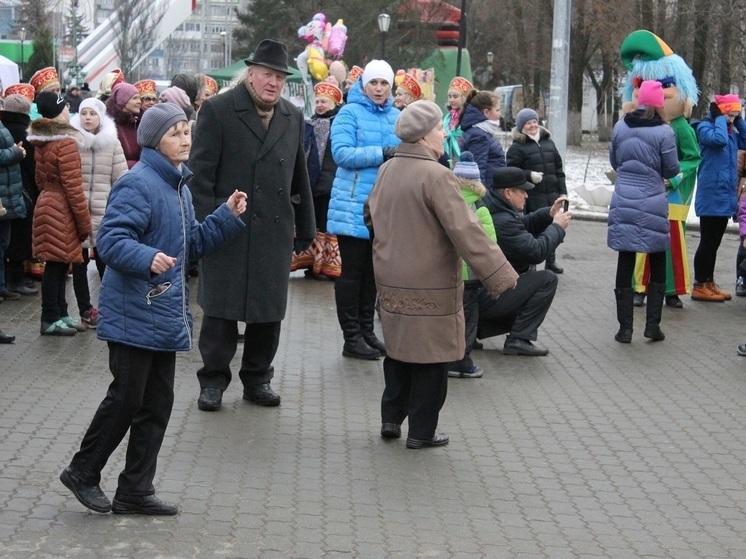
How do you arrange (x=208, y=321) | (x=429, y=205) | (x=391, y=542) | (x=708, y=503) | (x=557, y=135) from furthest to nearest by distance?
(x=557, y=135), (x=208, y=321), (x=429, y=205), (x=708, y=503), (x=391, y=542)

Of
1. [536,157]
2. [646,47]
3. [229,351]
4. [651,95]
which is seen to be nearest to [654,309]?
[651,95]

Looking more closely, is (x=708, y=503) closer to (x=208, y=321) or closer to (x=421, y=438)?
(x=421, y=438)

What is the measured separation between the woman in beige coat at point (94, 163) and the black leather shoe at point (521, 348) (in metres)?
3.13

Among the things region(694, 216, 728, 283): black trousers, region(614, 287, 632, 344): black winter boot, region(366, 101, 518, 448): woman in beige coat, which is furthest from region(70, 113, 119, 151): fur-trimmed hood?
region(694, 216, 728, 283): black trousers

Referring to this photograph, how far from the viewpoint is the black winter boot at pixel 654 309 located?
10039 mm

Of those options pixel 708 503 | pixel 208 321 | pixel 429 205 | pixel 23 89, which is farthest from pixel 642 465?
pixel 23 89

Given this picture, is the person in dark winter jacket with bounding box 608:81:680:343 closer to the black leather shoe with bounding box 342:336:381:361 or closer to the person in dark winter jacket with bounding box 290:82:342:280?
the black leather shoe with bounding box 342:336:381:361

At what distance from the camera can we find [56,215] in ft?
30.9

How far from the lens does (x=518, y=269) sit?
30.7 ft

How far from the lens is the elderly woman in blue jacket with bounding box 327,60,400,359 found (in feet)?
28.9

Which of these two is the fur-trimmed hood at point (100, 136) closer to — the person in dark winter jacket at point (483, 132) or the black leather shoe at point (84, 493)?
the person in dark winter jacket at point (483, 132)

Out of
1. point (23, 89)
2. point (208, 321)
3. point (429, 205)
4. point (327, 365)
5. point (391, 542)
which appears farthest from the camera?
point (23, 89)

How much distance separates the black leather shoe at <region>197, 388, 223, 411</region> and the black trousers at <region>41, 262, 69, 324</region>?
8.40 feet

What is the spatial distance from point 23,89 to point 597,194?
1172cm
